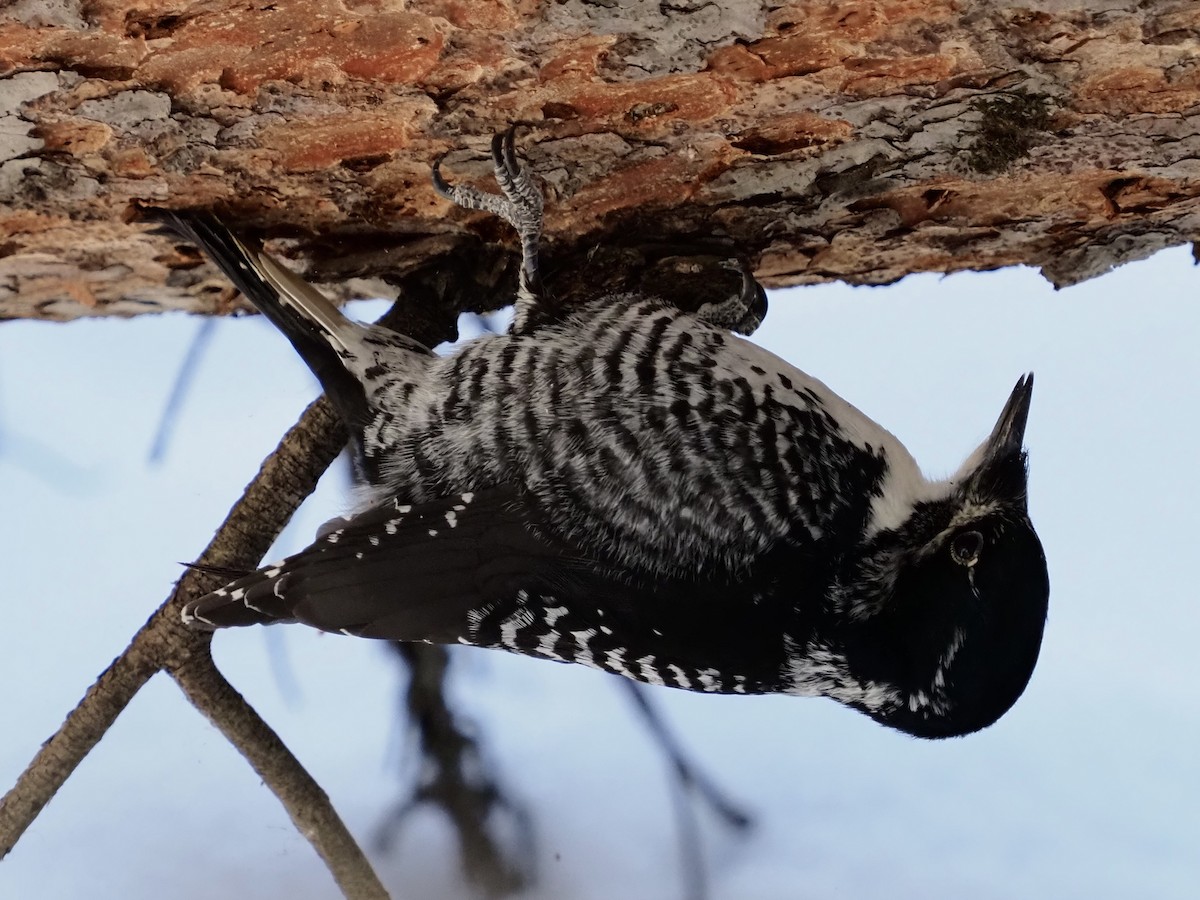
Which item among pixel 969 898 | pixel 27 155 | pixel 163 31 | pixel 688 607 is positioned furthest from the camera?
pixel 969 898

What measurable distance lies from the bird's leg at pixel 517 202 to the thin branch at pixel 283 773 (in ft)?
2.79

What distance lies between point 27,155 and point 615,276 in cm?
102

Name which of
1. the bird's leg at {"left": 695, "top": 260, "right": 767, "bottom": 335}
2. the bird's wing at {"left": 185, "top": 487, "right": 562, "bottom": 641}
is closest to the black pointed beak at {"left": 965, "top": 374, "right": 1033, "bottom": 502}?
the bird's leg at {"left": 695, "top": 260, "right": 767, "bottom": 335}

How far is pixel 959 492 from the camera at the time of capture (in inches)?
70.6

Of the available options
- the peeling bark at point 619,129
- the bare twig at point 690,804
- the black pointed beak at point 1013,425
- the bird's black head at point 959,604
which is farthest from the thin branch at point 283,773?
the black pointed beak at point 1013,425

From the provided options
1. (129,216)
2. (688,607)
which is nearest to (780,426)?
(688,607)

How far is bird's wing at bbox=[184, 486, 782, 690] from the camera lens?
1.65 meters

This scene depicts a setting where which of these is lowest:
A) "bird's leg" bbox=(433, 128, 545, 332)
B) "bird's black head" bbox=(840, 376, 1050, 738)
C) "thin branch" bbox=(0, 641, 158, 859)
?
"bird's black head" bbox=(840, 376, 1050, 738)

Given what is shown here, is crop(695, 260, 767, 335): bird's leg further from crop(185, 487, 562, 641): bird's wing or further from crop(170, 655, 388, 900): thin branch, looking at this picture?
crop(170, 655, 388, 900): thin branch

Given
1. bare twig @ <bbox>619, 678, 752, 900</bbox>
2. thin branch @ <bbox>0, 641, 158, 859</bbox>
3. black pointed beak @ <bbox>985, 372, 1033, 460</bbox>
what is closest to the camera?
black pointed beak @ <bbox>985, 372, 1033, 460</bbox>

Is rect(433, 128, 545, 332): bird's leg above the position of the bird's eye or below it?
above

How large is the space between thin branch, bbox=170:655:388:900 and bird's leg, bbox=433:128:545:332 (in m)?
0.85

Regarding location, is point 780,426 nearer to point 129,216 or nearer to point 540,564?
point 540,564

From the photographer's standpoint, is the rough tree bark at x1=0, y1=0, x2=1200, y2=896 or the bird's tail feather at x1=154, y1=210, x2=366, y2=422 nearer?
the rough tree bark at x1=0, y1=0, x2=1200, y2=896
